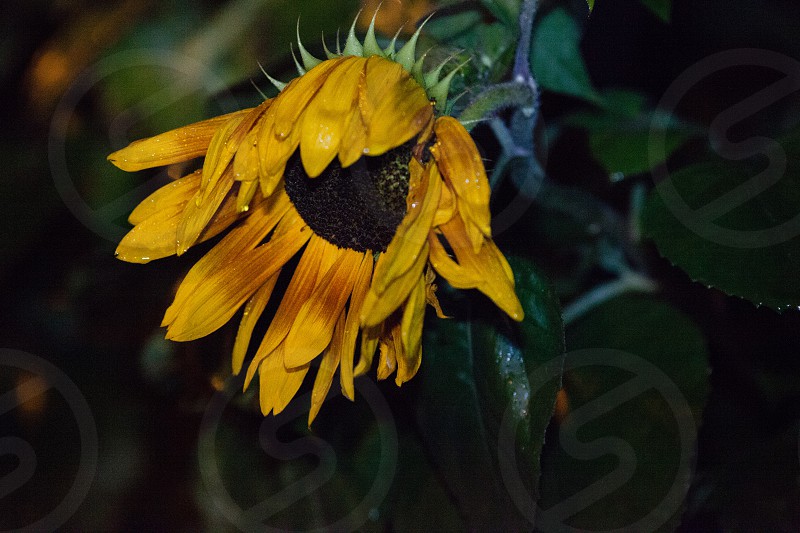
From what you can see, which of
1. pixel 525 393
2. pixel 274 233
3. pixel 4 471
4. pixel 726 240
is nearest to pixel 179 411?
pixel 4 471

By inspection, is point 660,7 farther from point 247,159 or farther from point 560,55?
point 247,159

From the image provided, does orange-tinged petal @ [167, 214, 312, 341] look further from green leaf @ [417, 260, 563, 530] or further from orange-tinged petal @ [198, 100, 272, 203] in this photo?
green leaf @ [417, 260, 563, 530]

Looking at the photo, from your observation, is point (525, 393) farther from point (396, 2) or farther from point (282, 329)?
point (396, 2)

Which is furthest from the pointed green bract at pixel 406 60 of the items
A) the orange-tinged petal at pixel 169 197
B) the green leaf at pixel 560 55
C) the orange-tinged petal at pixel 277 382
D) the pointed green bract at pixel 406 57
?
the green leaf at pixel 560 55

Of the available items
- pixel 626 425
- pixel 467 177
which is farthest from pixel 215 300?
pixel 626 425

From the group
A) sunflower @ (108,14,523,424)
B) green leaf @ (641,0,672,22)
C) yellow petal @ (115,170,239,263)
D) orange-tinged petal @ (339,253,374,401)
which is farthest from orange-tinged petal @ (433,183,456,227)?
green leaf @ (641,0,672,22)

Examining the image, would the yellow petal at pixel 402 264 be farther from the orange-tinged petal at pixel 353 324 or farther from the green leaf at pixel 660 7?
the green leaf at pixel 660 7

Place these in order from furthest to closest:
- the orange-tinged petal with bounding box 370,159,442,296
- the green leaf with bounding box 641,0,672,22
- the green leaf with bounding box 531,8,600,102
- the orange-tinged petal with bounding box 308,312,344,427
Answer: the green leaf with bounding box 531,8,600,102 → the green leaf with bounding box 641,0,672,22 → the orange-tinged petal with bounding box 308,312,344,427 → the orange-tinged petal with bounding box 370,159,442,296
